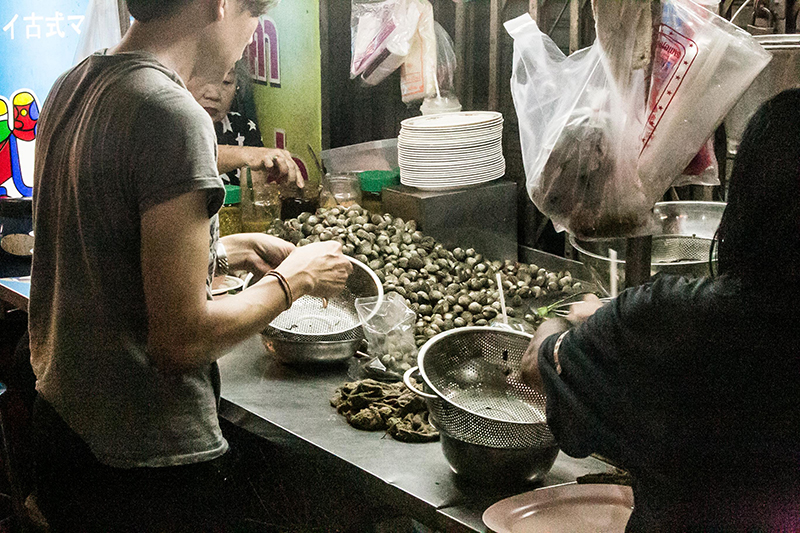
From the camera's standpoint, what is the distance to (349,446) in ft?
6.29

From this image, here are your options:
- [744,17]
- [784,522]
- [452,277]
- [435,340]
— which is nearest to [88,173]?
[435,340]

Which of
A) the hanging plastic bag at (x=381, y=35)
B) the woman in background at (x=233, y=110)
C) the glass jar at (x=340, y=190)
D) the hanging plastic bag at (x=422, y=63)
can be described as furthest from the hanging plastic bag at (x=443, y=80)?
the woman in background at (x=233, y=110)

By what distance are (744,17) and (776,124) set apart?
6.72 feet

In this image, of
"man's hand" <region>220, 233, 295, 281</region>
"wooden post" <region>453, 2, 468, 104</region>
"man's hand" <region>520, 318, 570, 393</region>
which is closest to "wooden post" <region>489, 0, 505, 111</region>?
"wooden post" <region>453, 2, 468, 104</region>

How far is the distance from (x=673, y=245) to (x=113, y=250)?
1.25 meters

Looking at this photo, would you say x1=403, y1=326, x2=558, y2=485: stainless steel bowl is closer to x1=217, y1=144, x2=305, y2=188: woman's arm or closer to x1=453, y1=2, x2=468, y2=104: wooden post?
x1=217, y1=144, x2=305, y2=188: woman's arm

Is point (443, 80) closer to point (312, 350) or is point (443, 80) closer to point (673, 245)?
point (312, 350)

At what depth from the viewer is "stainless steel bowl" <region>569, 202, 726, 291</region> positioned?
1.74 metres

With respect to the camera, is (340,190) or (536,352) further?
(340,190)

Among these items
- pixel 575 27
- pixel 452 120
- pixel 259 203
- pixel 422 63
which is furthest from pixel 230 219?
pixel 575 27

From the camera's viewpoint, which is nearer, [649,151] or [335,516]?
[649,151]

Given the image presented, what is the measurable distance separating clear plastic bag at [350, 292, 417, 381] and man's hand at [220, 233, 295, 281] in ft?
0.84

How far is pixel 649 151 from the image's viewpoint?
1583mm

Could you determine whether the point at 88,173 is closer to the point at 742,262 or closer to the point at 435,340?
the point at 435,340
